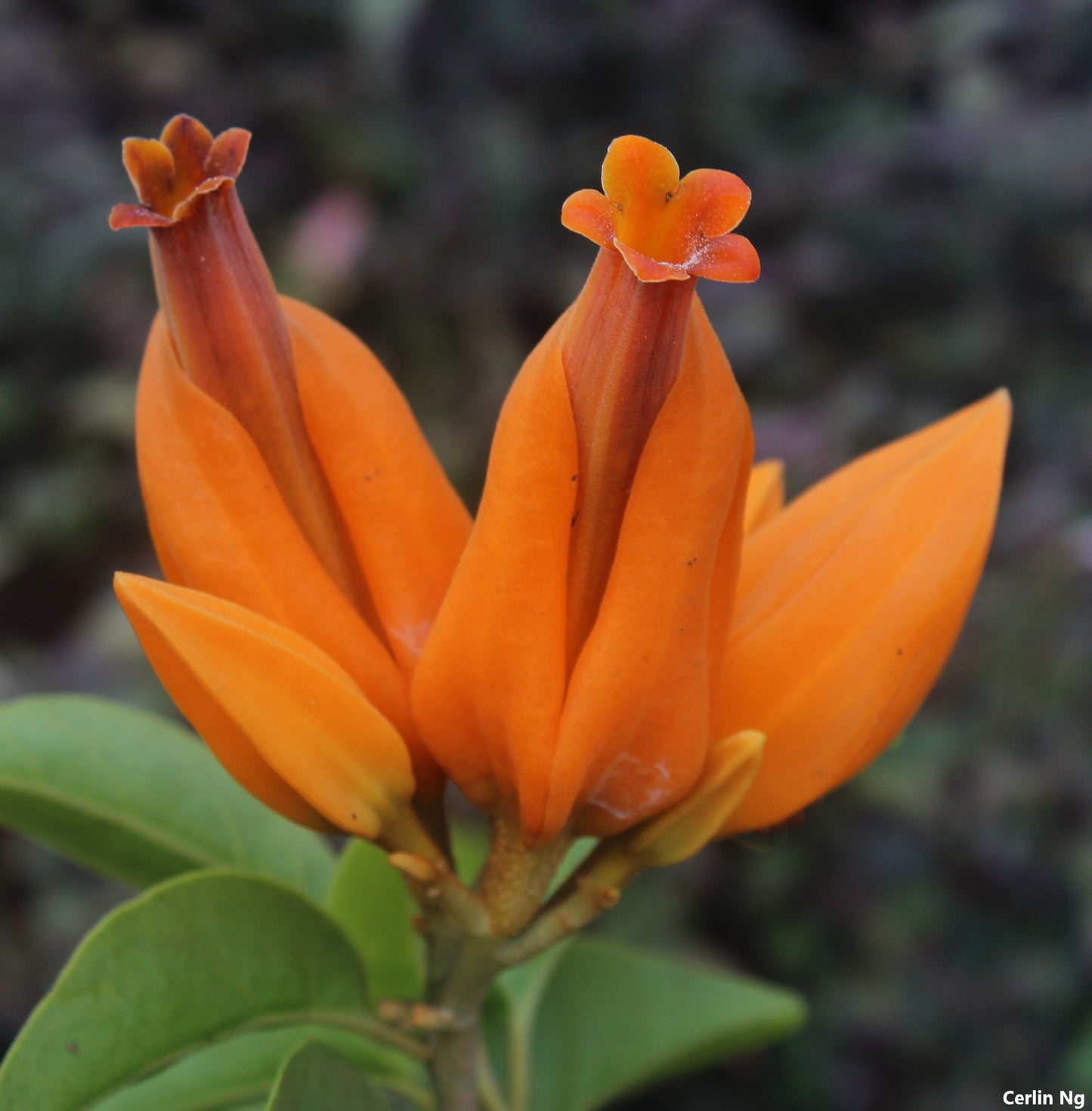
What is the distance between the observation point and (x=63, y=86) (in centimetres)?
299

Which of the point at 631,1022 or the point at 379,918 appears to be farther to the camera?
the point at 631,1022

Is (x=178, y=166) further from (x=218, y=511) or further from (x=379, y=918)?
(x=379, y=918)

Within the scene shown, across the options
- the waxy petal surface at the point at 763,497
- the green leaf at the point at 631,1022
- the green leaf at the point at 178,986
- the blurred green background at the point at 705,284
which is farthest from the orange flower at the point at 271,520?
the blurred green background at the point at 705,284

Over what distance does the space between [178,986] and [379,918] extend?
0.98 ft

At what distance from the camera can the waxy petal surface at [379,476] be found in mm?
610

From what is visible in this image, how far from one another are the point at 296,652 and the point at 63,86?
299 centimetres

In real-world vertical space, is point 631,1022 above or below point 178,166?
below

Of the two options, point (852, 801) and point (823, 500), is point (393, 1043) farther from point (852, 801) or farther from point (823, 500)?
point (852, 801)

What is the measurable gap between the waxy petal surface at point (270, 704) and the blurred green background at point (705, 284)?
1.44 metres

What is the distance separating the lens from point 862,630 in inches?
23.3

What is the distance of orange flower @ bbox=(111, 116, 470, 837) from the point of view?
54 cm

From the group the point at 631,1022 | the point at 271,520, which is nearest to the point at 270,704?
the point at 271,520

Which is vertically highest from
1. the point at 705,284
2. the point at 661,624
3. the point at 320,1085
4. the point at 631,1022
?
the point at 661,624

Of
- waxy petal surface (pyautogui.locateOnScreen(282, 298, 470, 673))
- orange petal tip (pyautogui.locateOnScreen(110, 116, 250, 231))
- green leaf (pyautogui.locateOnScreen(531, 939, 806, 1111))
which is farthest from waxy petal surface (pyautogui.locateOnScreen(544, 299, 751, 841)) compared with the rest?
green leaf (pyautogui.locateOnScreen(531, 939, 806, 1111))
